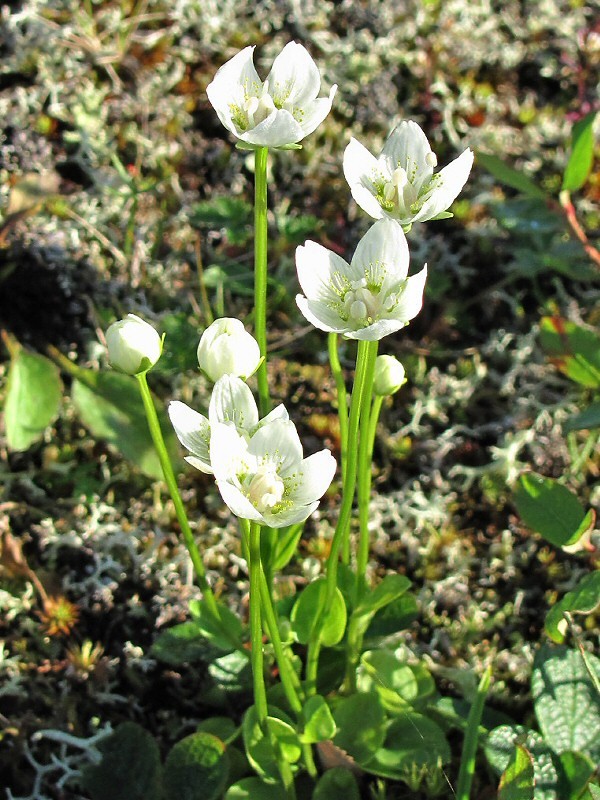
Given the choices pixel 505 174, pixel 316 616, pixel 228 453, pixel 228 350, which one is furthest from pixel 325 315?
pixel 505 174

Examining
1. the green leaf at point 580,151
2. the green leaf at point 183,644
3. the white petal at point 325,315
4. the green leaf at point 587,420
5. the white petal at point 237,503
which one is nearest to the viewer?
the white petal at point 237,503

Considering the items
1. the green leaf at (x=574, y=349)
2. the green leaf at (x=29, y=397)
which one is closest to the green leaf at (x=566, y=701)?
the green leaf at (x=574, y=349)

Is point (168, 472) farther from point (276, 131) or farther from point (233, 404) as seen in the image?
point (276, 131)

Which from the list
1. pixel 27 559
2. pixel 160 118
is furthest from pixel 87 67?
A: pixel 27 559

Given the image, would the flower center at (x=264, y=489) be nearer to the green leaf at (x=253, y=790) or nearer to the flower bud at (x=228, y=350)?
the flower bud at (x=228, y=350)

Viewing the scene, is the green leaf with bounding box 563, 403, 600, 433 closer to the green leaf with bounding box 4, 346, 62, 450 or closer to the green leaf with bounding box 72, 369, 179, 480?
the green leaf with bounding box 72, 369, 179, 480

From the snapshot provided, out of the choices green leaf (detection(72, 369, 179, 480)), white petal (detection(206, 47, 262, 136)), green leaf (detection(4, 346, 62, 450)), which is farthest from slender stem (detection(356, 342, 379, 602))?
green leaf (detection(4, 346, 62, 450))

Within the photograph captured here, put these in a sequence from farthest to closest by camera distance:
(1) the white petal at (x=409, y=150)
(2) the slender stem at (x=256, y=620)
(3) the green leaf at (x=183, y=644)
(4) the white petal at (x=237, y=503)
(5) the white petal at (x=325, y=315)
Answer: (3) the green leaf at (x=183, y=644)
(1) the white petal at (x=409, y=150)
(5) the white petal at (x=325, y=315)
(2) the slender stem at (x=256, y=620)
(4) the white petal at (x=237, y=503)

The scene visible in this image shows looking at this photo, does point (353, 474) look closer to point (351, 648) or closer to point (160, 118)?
point (351, 648)
